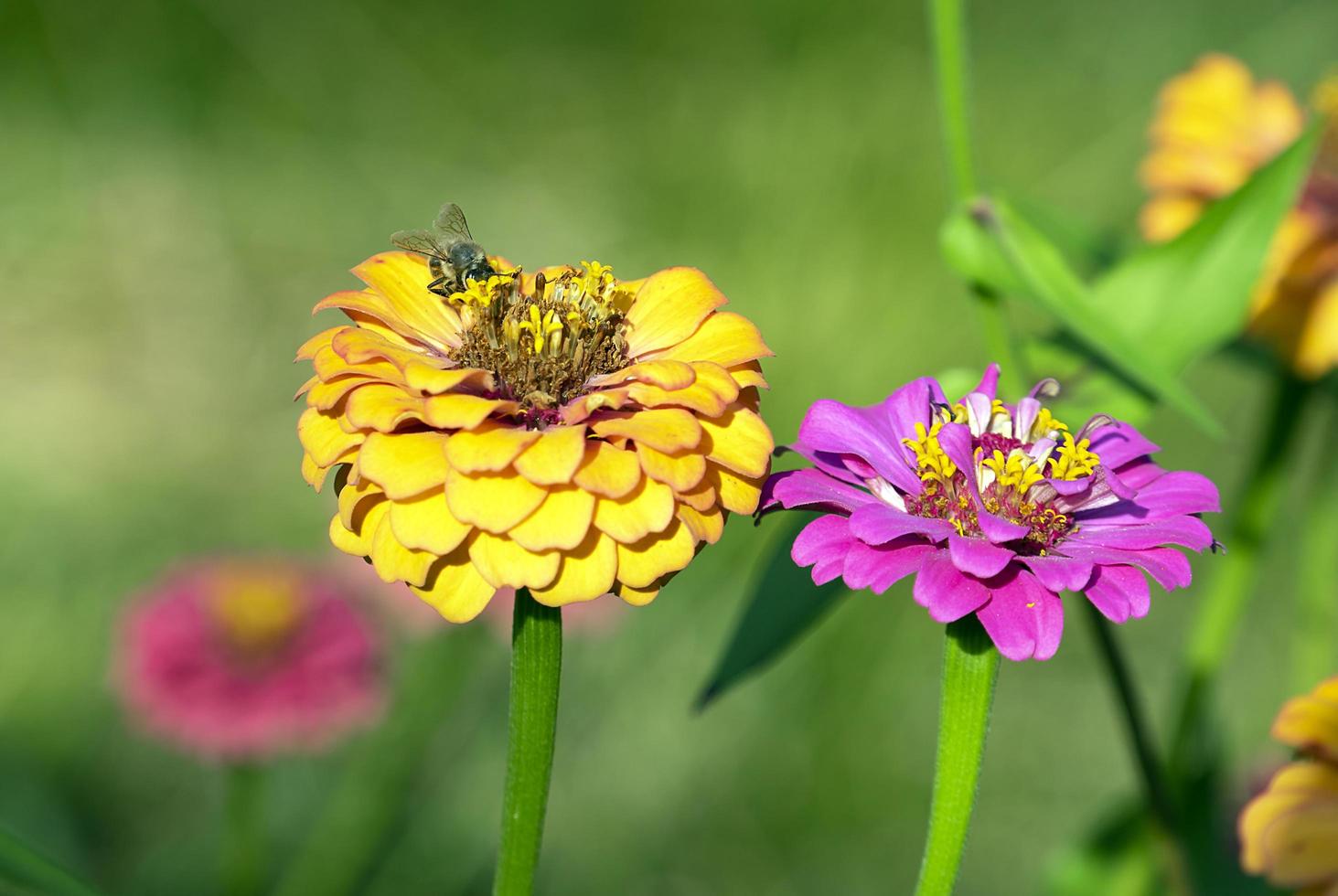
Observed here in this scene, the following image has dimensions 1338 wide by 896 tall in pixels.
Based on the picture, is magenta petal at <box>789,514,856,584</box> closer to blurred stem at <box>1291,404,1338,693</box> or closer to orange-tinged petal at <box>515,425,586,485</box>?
orange-tinged petal at <box>515,425,586,485</box>

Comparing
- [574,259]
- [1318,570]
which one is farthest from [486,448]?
[574,259]

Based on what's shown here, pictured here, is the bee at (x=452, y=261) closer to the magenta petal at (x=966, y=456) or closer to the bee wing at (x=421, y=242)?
the bee wing at (x=421, y=242)

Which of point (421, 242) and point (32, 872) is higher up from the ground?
point (421, 242)

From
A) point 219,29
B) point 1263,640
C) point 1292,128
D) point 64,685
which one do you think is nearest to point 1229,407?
point 1263,640

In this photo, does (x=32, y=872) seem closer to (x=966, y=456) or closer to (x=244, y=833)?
(x=966, y=456)

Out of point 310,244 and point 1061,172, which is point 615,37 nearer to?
point 310,244

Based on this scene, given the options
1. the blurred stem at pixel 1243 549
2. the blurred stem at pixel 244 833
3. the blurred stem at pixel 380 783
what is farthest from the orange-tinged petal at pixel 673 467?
the blurred stem at pixel 380 783
